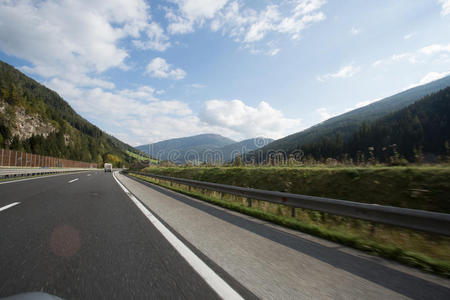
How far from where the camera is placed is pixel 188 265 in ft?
9.84

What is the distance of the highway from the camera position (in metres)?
2.37

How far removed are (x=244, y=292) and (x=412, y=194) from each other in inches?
261

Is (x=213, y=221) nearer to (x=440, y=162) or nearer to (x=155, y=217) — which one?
(x=155, y=217)

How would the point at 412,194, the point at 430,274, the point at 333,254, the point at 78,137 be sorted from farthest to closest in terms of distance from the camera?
the point at 78,137 → the point at 412,194 → the point at 333,254 → the point at 430,274

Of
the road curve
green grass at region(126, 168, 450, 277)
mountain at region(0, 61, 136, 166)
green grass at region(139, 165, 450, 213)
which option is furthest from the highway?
mountain at region(0, 61, 136, 166)

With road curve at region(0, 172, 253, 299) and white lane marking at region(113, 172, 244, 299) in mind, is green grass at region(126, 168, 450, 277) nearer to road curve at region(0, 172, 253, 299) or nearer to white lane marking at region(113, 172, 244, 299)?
white lane marking at region(113, 172, 244, 299)

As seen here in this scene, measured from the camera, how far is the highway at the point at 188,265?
2.37m

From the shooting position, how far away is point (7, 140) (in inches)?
2918

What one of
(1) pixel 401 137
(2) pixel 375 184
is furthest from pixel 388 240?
(1) pixel 401 137

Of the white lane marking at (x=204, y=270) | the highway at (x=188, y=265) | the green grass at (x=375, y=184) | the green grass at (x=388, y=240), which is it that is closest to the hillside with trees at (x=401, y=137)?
the green grass at (x=375, y=184)

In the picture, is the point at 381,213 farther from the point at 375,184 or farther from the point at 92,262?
the point at 92,262

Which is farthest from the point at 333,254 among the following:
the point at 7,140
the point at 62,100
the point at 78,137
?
the point at 62,100

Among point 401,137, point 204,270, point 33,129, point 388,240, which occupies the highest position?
point 33,129

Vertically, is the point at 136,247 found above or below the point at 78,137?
below
